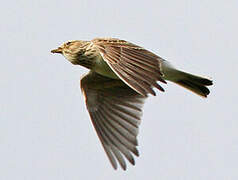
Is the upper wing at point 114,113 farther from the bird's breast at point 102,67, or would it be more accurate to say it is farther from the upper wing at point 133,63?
the upper wing at point 133,63

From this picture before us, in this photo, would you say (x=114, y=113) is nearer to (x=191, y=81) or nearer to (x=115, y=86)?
(x=115, y=86)

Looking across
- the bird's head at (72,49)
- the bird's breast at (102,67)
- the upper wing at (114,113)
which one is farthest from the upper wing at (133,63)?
the upper wing at (114,113)

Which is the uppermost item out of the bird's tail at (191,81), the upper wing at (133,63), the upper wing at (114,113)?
the upper wing at (133,63)

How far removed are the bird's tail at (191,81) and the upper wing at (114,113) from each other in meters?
0.60

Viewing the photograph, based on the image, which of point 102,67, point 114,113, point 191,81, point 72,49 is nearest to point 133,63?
point 102,67

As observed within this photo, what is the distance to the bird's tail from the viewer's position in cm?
926

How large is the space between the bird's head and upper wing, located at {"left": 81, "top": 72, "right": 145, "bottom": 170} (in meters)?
0.50

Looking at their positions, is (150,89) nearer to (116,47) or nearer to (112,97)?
(116,47)

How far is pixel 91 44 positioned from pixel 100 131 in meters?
1.26

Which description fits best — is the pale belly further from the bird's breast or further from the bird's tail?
the bird's tail

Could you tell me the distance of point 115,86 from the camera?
9.94 meters

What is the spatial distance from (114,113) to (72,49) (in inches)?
44.6

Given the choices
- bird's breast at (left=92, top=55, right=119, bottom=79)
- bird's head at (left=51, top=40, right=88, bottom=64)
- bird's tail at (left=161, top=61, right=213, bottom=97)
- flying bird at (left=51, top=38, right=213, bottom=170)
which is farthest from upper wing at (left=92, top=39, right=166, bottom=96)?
bird's tail at (left=161, top=61, right=213, bottom=97)

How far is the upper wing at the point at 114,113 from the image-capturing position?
30.9 feet
